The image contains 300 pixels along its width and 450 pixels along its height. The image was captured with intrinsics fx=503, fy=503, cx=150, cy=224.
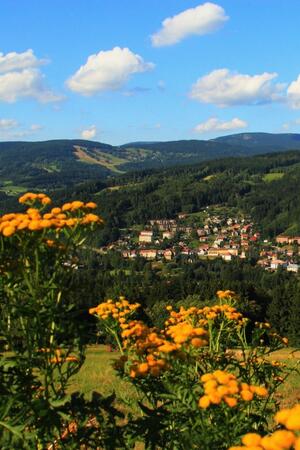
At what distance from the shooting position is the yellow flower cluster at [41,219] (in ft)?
17.4

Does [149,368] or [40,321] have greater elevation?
[40,321]

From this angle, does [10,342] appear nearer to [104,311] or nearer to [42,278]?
[42,278]

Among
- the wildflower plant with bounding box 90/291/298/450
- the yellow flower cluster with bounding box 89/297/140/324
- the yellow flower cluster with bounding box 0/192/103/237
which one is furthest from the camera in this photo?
the yellow flower cluster with bounding box 89/297/140/324

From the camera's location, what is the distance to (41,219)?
561cm

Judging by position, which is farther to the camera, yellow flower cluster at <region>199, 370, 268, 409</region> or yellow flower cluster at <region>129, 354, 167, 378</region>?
yellow flower cluster at <region>129, 354, 167, 378</region>

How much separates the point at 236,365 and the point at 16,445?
328 centimetres

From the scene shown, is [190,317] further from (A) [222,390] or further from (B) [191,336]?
(A) [222,390]

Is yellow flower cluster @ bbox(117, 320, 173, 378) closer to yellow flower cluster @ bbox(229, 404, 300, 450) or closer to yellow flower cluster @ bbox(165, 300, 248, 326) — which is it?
yellow flower cluster @ bbox(165, 300, 248, 326)

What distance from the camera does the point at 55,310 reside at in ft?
16.8

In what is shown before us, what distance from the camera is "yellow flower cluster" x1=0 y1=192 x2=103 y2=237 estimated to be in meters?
5.30

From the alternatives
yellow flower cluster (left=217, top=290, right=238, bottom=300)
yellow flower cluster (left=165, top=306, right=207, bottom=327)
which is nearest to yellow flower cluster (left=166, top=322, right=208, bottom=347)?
yellow flower cluster (left=165, top=306, right=207, bottom=327)

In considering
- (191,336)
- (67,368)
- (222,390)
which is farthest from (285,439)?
(67,368)

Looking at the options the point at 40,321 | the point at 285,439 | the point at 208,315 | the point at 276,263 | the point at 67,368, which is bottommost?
the point at 276,263

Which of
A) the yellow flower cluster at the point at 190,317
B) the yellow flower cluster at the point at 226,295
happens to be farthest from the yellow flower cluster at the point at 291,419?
the yellow flower cluster at the point at 226,295
